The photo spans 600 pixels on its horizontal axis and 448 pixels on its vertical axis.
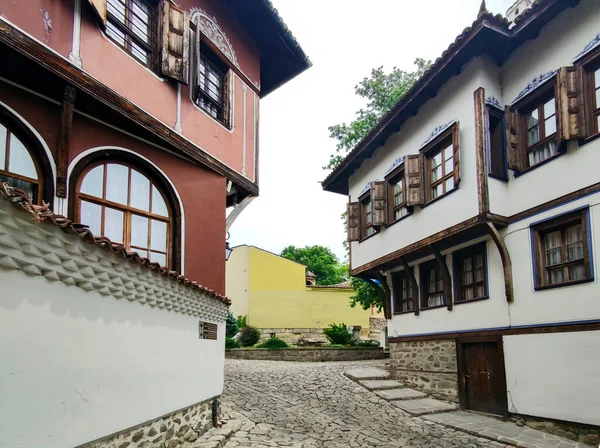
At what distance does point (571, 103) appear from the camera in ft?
25.7

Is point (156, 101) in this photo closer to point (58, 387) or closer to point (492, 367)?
point (58, 387)

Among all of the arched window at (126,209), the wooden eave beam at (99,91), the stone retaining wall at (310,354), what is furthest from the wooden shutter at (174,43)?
the stone retaining wall at (310,354)

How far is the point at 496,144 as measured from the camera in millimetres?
9461

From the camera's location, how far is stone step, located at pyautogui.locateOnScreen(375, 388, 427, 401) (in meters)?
10.7

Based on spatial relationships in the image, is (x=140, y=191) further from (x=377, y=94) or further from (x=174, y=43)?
(x=377, y=94)

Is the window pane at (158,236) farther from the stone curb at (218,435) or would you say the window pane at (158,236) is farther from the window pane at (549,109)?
the window pane at (549,109)

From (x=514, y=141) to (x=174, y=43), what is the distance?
5981 mm

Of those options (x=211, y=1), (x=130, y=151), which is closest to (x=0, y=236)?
(x=130, y=151)

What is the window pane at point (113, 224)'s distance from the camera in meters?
6.82

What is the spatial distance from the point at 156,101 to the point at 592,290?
6.91m

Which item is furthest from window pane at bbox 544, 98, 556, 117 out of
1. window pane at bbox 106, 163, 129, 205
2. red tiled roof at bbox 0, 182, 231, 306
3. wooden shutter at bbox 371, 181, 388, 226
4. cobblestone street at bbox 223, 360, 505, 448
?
window pane at bbox 106, 163, 129, 205

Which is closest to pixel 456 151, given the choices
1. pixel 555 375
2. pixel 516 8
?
pixel 555 375

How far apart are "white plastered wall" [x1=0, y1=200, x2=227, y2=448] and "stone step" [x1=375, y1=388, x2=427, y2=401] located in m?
6.02

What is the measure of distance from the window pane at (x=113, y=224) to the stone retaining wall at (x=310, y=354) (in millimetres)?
11785
